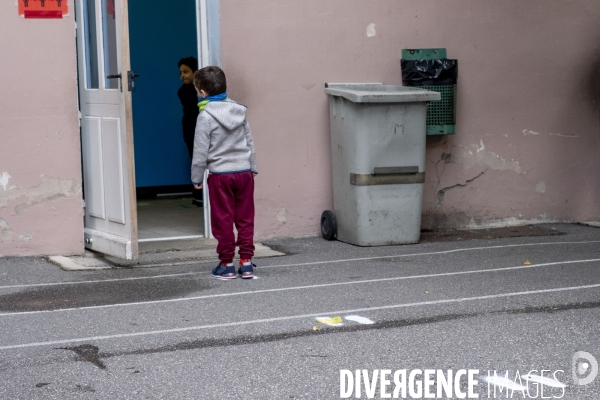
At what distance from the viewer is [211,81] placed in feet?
22.2

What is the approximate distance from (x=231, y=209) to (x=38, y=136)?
1940 mm

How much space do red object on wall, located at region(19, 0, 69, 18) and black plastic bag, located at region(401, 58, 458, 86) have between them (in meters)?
3.09

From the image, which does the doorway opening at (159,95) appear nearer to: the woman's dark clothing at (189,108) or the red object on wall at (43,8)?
the woman's dark clothing at (189,108)

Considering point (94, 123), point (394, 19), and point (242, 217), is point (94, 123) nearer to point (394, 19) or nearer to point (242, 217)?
point (242, 217)

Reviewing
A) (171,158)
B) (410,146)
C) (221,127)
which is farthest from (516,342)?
(171,158)

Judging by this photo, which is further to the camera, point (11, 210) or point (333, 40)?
point (333, 40)

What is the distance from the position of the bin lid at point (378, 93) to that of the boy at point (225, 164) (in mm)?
1485

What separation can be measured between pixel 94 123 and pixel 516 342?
4313 mm

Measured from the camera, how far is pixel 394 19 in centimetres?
884

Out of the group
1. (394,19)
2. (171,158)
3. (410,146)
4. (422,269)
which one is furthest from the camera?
(171,158)

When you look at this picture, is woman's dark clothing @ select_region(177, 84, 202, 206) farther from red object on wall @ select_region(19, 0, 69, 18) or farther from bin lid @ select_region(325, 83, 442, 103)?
red object on wall @ select_region(19, 0, 69, 18)

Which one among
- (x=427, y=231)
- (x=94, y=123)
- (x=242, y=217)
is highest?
(x=94, y=123)

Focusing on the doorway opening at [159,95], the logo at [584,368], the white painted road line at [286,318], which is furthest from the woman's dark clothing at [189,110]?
the logo at [584,368]

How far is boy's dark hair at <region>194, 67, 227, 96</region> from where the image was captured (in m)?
6.77
